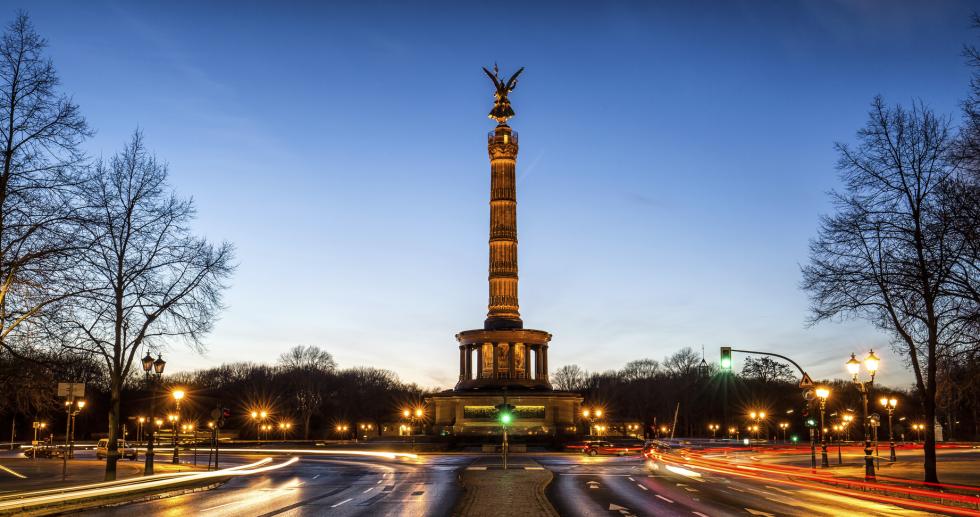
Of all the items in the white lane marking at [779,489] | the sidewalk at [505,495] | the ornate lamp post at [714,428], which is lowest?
the ornate lamp post at [714,428]

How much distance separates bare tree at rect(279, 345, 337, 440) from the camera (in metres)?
125

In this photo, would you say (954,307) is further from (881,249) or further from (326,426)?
(326,426)

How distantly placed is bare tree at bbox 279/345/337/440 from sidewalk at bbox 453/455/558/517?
94.2 m

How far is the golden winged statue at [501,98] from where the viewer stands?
332ft

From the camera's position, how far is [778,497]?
25984 millimetres

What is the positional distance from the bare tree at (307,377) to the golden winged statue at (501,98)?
5127cm

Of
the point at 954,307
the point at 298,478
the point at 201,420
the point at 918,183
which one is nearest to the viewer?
the point at 954,307

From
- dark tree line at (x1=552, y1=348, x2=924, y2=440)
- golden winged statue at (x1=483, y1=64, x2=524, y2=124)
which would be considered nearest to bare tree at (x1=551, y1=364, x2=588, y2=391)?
dark tree line at (x1=552, y1=348, x2=924, y2=440)

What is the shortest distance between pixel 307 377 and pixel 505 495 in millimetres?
116191

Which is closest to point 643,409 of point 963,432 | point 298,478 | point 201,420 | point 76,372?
point 963,432

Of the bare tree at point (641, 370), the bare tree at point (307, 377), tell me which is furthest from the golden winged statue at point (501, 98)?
the bare tree at point (641, 370)

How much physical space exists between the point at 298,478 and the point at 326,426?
378 feet

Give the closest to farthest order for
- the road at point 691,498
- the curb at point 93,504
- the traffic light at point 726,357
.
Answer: the curb at point 93,504
the road at point 691,498
the traffic light at point 726,357

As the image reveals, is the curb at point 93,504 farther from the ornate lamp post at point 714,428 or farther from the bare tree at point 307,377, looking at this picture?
the ornate lamp post at point 714,428
